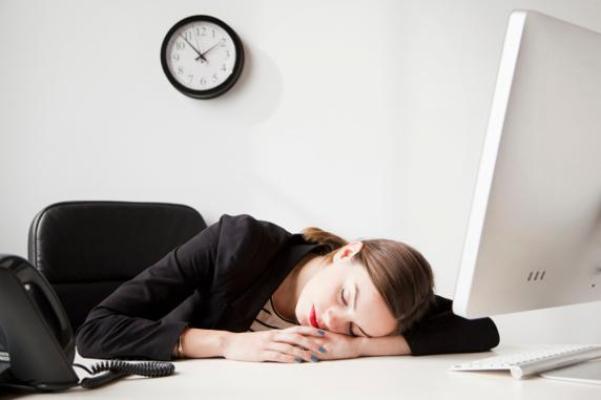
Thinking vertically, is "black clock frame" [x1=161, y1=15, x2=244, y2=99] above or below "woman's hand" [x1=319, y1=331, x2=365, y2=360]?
above

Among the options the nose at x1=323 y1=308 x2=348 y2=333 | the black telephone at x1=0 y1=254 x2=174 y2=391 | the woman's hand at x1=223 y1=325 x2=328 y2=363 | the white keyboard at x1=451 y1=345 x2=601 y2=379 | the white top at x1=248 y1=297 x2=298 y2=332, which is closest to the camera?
the black telephone at x1=0 y1=254 x2=174 y2=391

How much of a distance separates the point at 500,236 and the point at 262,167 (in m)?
1.87

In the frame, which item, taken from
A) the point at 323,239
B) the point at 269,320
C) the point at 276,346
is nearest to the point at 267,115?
the point at 323,239

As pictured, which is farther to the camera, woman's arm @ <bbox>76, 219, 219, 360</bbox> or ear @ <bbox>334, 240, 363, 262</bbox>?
ear @ <bbox>334, 240, 363, 262</bbox>

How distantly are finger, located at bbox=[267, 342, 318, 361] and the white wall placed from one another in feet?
4.76

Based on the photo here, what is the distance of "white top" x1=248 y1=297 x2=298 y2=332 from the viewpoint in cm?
158

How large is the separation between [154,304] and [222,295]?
0.16 metres

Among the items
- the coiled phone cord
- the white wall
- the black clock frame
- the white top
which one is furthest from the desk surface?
the black clock frame

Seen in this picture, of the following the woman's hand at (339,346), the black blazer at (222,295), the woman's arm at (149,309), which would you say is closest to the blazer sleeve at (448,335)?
the black blazer at (222,295)

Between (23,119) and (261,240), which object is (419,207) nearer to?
(261,240)

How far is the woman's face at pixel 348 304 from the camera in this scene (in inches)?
50.6

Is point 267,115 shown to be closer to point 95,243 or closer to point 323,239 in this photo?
point 95,243

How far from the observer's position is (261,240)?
4.84 feet

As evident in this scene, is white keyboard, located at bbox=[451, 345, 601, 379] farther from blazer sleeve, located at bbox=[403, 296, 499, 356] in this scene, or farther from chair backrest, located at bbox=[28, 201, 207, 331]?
chair backrest, located at bbox=[28, 201, 207, 331]
